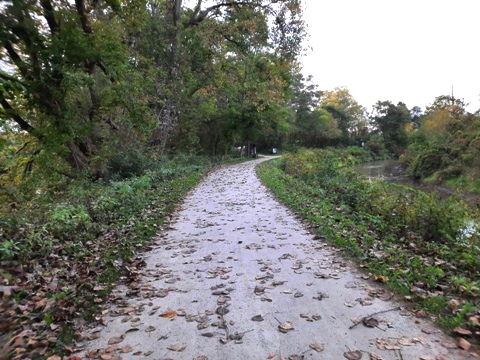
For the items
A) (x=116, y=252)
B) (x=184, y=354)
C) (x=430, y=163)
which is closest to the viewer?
(x=184, y=354)

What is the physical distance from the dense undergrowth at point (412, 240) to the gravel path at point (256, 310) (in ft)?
1.04

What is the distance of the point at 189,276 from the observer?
4.90 meters

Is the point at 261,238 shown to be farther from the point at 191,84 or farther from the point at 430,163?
the point at 430,163

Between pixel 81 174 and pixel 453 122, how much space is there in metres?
30.8

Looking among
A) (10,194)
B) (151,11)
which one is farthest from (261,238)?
(151,11)

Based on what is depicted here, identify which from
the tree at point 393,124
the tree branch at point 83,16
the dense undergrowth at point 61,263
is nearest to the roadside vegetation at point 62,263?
the dense undergrowth at point 61,263

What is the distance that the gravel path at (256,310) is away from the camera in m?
3.07

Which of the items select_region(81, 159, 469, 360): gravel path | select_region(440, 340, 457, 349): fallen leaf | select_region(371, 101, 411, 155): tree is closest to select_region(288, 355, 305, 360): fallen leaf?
select_region(81, 159, 469, 360): gravel path

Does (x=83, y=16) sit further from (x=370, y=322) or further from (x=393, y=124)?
(x=393, y=124)

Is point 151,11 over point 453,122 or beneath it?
over

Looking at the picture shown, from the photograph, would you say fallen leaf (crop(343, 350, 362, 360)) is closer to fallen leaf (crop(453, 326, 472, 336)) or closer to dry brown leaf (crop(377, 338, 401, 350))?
dry brown leaf (crop(377, 338, 401, 350))

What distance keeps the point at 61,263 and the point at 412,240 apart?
5.83 metres

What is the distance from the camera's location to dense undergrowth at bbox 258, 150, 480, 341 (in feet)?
12.6

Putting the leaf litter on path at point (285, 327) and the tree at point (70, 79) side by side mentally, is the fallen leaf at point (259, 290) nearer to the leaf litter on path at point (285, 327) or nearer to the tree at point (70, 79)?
the leaf litter on path at point (285, 327)
